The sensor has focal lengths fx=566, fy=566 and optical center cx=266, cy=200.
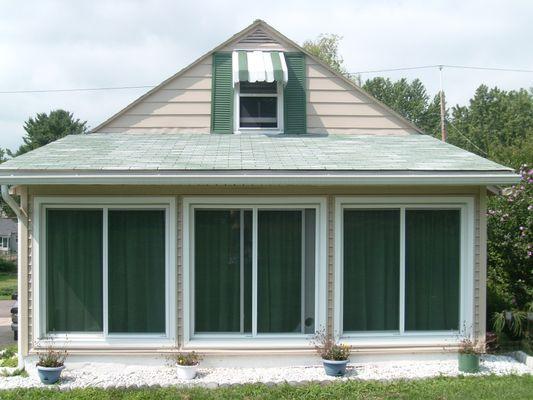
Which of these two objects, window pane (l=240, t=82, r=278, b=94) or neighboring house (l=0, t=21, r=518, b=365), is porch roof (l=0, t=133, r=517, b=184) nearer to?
neighboring house (l=0, t=21, r=518, b=365)

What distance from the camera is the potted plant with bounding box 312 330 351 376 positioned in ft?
24.5

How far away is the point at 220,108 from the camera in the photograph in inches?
432

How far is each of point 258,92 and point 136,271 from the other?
4.72 m

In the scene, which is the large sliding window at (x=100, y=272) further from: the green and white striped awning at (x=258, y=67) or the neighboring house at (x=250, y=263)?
the green and white striped awning at (x=258, y=67)

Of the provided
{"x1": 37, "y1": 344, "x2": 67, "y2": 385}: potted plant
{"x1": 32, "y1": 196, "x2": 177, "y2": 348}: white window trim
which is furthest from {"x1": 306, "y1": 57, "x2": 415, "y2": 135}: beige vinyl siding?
{"x1": 37, "y1": 344, "x2": 67, "y2": 385}: potted plant

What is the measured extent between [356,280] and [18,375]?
4874 millimetres

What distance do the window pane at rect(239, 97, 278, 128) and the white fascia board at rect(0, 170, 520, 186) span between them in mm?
3763

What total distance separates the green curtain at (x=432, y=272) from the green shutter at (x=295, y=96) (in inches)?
138

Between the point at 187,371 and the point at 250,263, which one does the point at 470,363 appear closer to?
the point at 250,263

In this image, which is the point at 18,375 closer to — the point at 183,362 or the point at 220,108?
the point at 183,362

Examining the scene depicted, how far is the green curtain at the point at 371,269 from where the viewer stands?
8.20m

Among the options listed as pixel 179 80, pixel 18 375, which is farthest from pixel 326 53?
pixel 18 375

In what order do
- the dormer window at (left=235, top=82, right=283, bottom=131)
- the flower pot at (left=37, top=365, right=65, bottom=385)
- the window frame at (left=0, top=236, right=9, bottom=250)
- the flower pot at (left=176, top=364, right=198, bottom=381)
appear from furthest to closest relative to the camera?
the window frame at (left=0, top=236, right=9, bottom=250)
the dormer window at (left=235, top=82, right=283, bottom=131)
the flower pot at (left=176, top=364, right=198, bottom=381)
the flower pot at (left=37, top=365, right=65, bottom=385)

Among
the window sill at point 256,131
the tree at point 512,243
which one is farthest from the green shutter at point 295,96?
the tree at point 512,243
